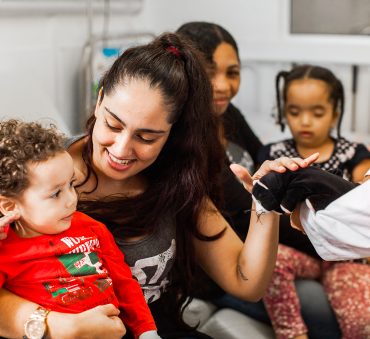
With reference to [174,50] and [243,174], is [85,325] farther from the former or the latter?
[174,50]

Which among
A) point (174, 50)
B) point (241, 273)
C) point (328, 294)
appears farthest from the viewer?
point (328, 294)

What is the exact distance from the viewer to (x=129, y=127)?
4.74 feet

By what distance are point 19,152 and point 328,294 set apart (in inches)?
44.5

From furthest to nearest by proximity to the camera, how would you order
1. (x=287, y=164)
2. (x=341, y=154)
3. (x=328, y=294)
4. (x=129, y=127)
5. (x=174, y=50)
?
(x=341, y=154), (x=328, y=294), (x=174, y=50), (x=129, y=127), (x=287, y=164)

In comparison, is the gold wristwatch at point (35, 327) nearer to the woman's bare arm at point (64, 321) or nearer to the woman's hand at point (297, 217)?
the woman's bare arm at point (64, 321)

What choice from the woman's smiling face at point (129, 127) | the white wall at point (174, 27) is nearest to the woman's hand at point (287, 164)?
the woman's smiling face at point (129, 127)

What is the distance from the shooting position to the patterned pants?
1.89 metres

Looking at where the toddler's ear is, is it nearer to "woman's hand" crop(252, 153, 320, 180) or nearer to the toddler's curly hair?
the toddler's curly hair

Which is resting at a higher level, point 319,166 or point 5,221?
point 5,221

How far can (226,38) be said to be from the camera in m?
2.16

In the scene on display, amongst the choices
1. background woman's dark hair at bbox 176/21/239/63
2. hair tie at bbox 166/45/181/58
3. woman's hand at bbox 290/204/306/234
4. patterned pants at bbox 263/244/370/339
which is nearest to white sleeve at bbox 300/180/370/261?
woman's hand at bbox 290/204/306/234

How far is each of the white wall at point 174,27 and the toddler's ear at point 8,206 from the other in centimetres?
98

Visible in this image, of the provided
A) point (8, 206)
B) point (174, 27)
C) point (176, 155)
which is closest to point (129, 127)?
point (176, 155)

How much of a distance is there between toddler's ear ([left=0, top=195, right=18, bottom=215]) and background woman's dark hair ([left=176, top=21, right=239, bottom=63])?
39.5 inches
